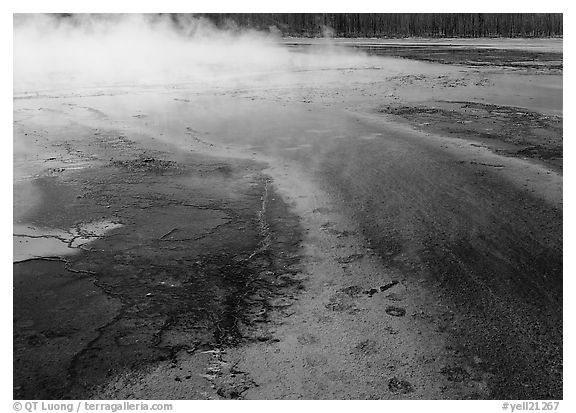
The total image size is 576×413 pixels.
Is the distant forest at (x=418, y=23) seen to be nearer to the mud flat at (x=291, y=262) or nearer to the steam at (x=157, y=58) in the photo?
the mud flat at (x=291, y=262)

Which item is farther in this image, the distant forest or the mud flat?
the distant forest

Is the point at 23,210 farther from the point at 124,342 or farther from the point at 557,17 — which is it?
the point at 557,17

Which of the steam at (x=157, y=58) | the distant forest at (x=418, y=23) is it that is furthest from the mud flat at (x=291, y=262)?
the steam at (x=157, y=58)

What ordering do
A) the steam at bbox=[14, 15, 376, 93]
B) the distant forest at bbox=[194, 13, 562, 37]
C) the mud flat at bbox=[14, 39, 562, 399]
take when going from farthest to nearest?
the steam at bbox=[14, 15, 376, 93]
the distant forest at bbox=[194, 13, 562, 37]
the mud flat at bbox=[14, 39, 562, 399]

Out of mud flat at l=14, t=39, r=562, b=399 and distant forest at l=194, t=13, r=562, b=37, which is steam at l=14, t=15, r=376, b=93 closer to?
distant forest at l=194, t=13, r=562, b=37

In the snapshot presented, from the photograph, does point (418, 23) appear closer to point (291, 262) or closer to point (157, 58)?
point (291, 262)

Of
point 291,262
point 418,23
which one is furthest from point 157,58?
point 291,262

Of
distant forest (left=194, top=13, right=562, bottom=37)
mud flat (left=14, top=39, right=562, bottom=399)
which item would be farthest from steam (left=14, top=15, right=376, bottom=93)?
mud flat (left=14, top=39, right=562, bottom=399)

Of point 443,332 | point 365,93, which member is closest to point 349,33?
point 365,93

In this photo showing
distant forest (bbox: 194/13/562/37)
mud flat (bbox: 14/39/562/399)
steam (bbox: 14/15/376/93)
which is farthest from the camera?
steam (bbox: 14/15/376/93)

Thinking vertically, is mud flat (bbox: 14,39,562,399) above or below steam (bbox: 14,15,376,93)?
below
